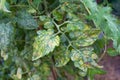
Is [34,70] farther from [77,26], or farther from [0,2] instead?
[0,2]

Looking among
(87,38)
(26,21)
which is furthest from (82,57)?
(26,21)

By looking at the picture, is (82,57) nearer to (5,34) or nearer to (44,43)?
(44,43)

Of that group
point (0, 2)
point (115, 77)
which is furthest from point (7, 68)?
point (115, 77)

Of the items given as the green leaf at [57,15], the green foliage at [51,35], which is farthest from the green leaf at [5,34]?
the green leaf at [57,15]

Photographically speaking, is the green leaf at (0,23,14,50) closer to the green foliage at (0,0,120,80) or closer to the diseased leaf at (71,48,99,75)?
the green foliage at (0,0,120,80)

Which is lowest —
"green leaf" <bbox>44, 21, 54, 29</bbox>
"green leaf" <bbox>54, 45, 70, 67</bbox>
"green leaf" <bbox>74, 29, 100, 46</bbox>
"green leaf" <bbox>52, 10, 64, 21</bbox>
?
"green leaf" <bbox>54, 45, 70, 67</bbox>

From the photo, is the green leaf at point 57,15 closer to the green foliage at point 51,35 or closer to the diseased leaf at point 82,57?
the green foliage at point 51,35

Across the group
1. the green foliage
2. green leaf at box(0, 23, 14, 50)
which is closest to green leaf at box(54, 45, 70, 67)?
the green foliage
